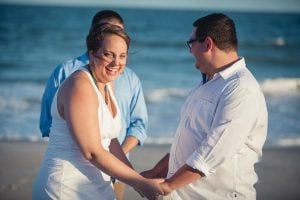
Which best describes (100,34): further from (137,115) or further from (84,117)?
(137,115)

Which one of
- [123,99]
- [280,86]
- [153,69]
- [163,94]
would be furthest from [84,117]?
[153,69]

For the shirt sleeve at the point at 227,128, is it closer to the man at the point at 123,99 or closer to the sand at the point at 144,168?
the man at the point at 123,99

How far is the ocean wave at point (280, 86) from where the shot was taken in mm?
14975

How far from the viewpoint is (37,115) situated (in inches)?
437

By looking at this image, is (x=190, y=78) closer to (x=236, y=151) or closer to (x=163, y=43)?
(x=163, y=43)

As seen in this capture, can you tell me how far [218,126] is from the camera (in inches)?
122

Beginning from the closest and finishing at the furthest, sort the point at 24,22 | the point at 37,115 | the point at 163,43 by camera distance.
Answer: the point at 37,115 → the point at 163,43 → the point at 24,22

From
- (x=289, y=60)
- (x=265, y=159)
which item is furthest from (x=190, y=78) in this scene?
(x=265, y=159)

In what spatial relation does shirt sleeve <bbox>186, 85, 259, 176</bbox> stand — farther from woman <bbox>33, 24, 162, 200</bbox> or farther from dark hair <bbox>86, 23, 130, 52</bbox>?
dark hair <bbox>86, 23, 130, 52</bbox>

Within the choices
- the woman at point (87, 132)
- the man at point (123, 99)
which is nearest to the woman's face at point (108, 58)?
the woman at point (87, 132)

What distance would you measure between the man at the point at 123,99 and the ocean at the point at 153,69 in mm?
325

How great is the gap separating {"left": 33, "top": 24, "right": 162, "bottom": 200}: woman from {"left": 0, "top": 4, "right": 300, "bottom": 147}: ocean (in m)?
0.51

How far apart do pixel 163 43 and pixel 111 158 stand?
2843 cm

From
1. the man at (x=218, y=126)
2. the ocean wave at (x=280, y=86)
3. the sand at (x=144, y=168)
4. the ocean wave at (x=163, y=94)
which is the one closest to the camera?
the man at (x=218, y=126)
